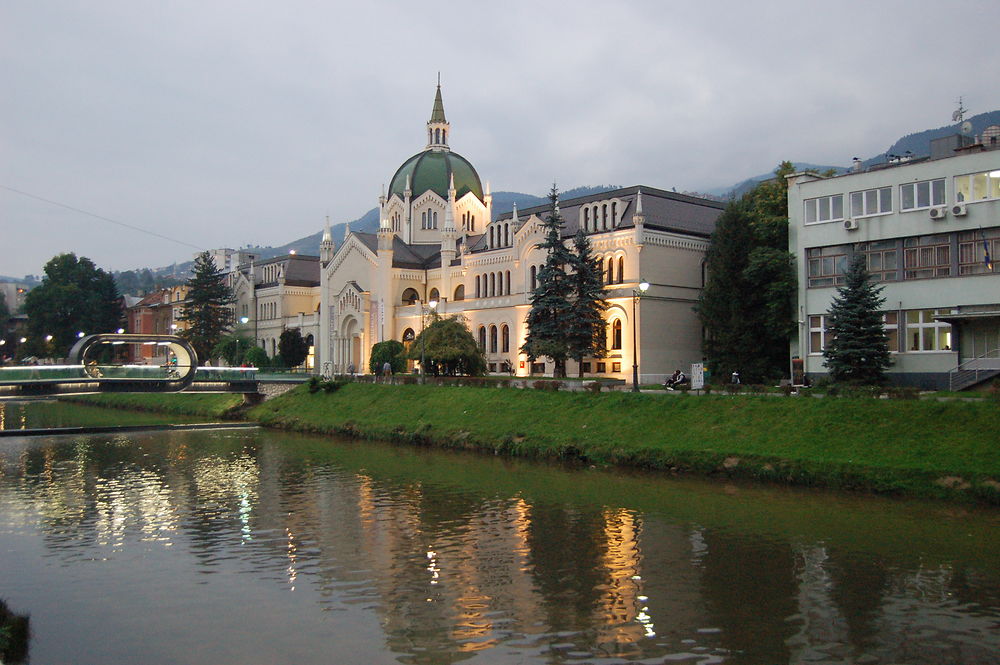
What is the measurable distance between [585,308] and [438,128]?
4242 cm

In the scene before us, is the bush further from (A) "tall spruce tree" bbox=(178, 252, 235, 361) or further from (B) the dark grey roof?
(B) the dark grey roof

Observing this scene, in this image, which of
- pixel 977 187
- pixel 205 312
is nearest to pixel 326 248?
pixel 205 312

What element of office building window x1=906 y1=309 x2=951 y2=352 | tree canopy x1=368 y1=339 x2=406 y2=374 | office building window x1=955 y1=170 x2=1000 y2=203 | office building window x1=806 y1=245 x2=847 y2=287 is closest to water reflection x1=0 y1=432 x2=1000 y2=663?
office building window x1=906 y1=309 x2=951 y2=352

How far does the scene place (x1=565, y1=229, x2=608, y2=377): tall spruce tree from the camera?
54.8 metres

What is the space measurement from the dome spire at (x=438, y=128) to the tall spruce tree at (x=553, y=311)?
1484 inches

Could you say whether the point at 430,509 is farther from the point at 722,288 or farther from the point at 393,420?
the point at 722,288

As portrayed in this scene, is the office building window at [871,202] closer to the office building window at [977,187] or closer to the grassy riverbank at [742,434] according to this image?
the office building window at [977,187]

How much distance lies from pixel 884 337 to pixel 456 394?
2193cm

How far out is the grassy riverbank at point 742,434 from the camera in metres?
26.6

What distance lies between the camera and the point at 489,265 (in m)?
70.2

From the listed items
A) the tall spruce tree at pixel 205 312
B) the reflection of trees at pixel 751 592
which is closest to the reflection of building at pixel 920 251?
the reflection of trees at pixel 751 592

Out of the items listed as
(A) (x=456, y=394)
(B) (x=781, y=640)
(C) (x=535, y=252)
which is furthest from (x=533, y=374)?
(B) (x=781, y=640)

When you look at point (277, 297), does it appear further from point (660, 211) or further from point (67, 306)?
point (660, 211)

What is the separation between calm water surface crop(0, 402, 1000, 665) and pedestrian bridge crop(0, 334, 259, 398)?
14068 mm
